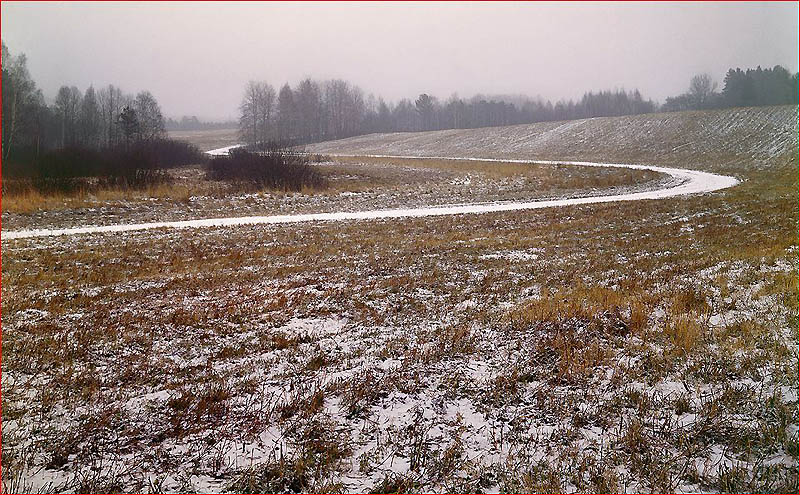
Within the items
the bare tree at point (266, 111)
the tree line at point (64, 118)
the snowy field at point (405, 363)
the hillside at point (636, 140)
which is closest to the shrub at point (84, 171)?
the tree line at point (64, 118)

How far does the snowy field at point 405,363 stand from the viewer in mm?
3992

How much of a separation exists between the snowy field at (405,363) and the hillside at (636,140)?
40870 millimetres

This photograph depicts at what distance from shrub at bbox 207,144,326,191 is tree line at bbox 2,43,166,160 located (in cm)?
649

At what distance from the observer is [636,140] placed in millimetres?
64250

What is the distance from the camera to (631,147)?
199ft

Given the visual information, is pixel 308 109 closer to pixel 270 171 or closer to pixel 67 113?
pixel 67 113

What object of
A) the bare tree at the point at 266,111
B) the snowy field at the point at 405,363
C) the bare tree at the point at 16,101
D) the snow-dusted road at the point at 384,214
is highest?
the bare tree at the point at 266,111

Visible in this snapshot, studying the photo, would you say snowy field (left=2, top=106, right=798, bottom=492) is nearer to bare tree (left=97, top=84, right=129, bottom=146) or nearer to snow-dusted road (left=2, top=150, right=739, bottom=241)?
snow-dusted road (left=2, top=150, right=739, bottom=241)

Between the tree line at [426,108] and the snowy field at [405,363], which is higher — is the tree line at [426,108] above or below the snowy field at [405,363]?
above

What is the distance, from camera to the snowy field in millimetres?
3992

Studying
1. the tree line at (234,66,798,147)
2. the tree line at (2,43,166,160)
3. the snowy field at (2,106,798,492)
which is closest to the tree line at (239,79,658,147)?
the tree line at (234,66,798,147)

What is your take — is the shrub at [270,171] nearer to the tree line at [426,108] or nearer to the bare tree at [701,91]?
the tree line at [426,108]

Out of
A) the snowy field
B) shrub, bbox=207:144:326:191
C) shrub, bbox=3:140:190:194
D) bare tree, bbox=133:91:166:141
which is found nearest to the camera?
the snowy field

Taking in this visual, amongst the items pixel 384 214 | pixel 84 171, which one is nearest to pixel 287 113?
pixel 84 171
